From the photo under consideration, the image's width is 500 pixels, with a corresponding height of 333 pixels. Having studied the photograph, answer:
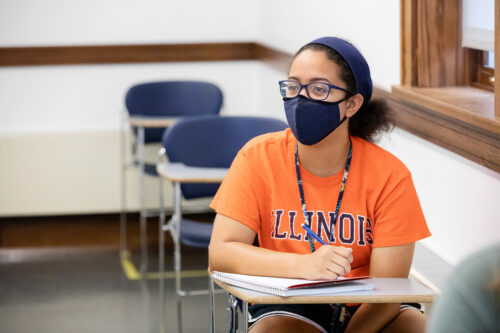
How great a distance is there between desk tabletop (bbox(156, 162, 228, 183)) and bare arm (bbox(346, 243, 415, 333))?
4.67 ft

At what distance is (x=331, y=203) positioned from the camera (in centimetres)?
201

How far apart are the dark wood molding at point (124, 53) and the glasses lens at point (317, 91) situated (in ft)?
11.6

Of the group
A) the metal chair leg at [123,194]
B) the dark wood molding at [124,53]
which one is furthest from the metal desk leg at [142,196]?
the dark wood molding at [124,53]

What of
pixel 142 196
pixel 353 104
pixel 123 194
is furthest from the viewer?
pixel 123 194

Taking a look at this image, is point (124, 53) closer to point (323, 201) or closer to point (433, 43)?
point (433, 43)

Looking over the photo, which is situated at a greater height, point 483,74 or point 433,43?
point 433,43

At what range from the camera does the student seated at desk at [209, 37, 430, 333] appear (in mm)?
1944

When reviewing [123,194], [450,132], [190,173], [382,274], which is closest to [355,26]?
[190,173]

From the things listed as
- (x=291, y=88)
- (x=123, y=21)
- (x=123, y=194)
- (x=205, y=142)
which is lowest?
(x=123, y=194)

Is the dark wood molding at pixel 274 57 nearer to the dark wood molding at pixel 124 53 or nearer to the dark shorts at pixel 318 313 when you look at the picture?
the dark wood molding at pixel 124 53

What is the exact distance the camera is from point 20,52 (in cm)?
524

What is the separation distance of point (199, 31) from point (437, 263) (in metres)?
3.43

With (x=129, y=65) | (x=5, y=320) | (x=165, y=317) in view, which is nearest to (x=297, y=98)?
(x=165, y=317)

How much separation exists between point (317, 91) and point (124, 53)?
3591 millimetres
